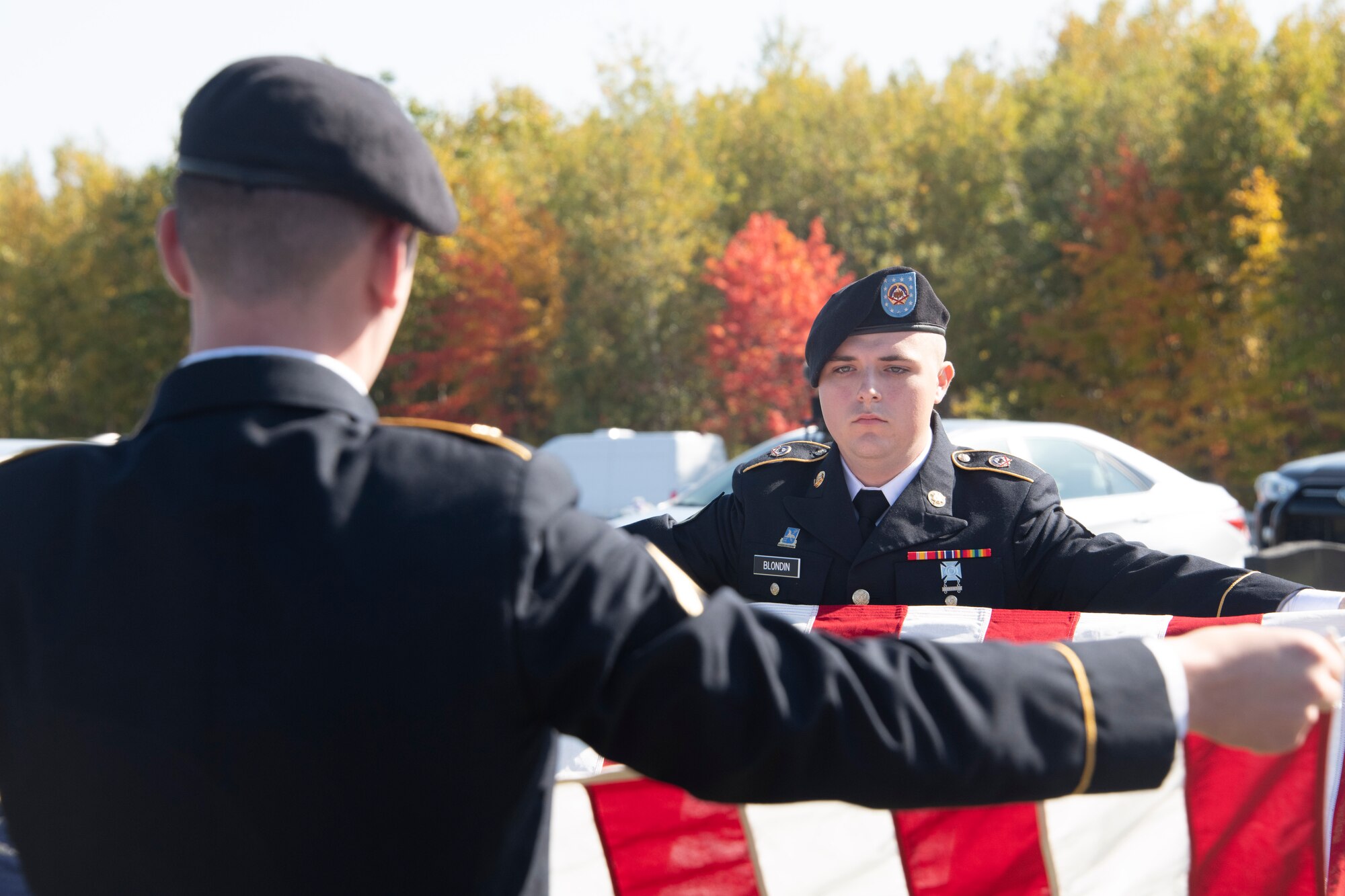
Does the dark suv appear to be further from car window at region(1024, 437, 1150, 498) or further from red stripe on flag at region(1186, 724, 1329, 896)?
red stripe on flag at region(1186, 724, 1329, 896)

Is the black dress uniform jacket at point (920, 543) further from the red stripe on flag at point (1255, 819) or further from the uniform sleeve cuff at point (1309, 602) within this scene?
the red stripe on flag at point (1255, 819)

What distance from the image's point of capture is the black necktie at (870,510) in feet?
10.2

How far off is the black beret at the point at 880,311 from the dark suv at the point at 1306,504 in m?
8.06

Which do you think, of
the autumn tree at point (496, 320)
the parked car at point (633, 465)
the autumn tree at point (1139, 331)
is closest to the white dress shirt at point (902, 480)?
the parked car at point (633, 465)

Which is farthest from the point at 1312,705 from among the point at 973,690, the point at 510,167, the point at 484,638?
the point at 510,167

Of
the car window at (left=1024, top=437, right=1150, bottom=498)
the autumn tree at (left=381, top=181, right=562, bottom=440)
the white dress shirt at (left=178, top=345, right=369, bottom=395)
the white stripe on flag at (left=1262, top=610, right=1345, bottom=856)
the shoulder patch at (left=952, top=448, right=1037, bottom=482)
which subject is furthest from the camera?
the autumn tree at (left=381, top=181, right=562, bottom=440)

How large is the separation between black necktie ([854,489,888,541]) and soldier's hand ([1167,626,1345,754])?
1.85 metres

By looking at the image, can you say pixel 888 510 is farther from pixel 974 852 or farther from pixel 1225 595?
pixel 974 852

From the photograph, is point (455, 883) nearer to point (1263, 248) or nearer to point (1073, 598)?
point (1073, 598)

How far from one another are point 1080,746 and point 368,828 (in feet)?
2.31

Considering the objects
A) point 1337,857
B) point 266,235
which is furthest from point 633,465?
point 266,235

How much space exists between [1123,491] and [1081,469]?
30 centimetres

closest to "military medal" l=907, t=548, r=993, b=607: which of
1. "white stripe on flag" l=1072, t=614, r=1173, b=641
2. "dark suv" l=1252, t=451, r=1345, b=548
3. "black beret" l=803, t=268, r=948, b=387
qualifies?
"white stripe on flag" l=1072, t=614, r=1173, b=641

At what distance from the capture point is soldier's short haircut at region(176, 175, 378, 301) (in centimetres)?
118
